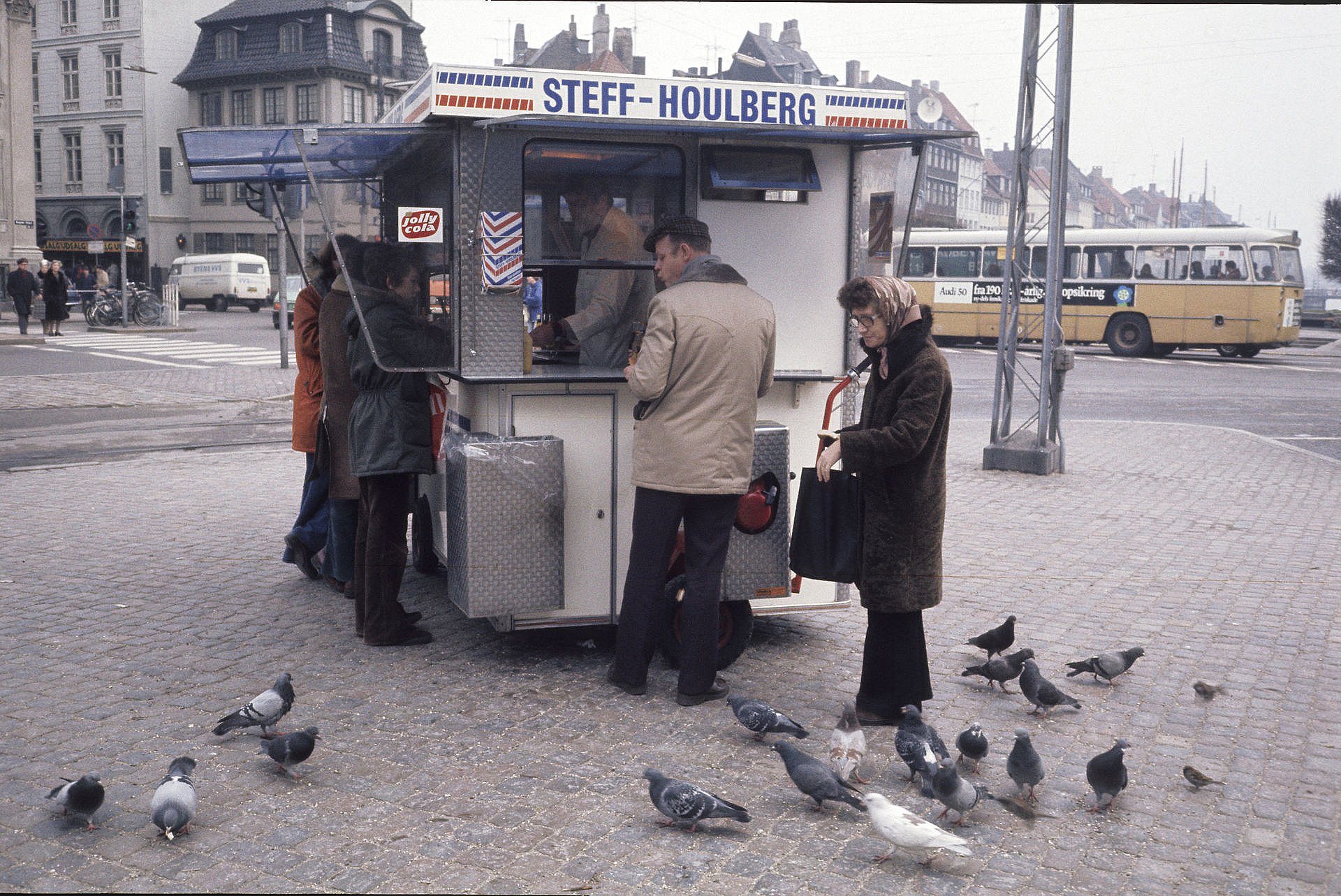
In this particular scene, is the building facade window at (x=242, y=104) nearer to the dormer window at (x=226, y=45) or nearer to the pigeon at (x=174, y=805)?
the dormer window at (x=226, y=45)

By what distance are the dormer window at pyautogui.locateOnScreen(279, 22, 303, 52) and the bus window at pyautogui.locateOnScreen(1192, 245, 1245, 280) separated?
47.3m

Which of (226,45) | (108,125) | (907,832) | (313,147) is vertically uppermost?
(226,45)

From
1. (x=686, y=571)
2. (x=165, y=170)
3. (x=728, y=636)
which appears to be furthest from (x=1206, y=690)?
(x=165, y=170)

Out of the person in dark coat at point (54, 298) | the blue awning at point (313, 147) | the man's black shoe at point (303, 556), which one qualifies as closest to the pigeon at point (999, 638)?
the blue awning at point (313, 147)

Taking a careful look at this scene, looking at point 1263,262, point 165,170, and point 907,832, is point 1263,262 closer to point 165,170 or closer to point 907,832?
point 907,832

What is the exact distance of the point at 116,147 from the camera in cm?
6216

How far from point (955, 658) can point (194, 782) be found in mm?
3602

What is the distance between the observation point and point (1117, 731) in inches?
204

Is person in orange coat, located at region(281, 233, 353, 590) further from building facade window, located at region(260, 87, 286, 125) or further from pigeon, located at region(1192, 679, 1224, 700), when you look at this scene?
building facade window, located at region(260, 87, 286, 125)

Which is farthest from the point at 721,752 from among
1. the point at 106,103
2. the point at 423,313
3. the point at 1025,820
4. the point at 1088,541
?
the point at 106,103

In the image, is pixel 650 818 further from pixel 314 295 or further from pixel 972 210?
pixel 972 210

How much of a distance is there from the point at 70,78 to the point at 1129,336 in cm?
5534

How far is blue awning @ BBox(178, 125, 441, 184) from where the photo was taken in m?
5.66

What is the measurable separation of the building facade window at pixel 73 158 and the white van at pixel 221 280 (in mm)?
16272
